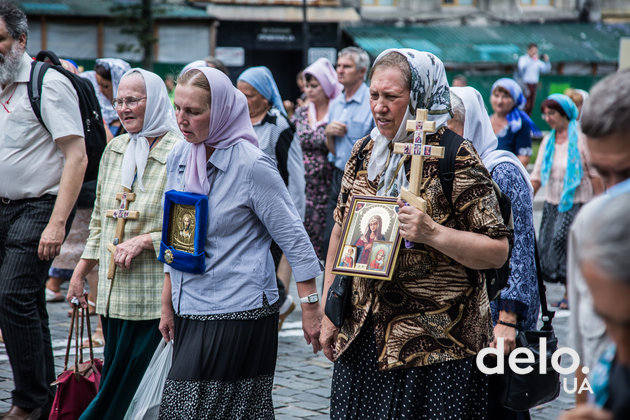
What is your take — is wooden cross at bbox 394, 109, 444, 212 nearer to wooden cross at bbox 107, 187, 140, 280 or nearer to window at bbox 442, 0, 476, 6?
wooden cross at bbox 107, 187, 140, 280

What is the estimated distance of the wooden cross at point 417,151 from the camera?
3.25m

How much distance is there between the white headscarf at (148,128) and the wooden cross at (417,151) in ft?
6.08

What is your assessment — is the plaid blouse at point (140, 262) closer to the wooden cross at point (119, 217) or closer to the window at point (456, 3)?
the wooden cross at point (119, 217)

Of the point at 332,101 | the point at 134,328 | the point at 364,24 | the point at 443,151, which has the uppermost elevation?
the point at 364,24

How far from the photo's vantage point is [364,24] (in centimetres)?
3053

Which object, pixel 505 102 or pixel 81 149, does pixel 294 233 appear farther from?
pixel 505 102

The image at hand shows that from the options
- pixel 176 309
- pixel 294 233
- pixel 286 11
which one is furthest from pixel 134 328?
pixel 286 11

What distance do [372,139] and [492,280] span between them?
0.73 meters

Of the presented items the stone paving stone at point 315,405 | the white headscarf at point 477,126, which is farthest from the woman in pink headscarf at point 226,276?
the stone paving stone at point 315,405

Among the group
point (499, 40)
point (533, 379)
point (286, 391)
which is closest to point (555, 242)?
point (286, 391)

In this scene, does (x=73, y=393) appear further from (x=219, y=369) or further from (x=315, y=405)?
(x=315, y=405)

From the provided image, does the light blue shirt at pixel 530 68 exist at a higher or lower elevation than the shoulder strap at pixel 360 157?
higher

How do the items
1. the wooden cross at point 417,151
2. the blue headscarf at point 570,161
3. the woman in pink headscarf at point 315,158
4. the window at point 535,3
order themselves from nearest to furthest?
1. the wooden cross at point 417,151
2. the woman in pink headscarf at point 315,158
3. the blue headscarf at point 570,161
4. the window at point 535,3

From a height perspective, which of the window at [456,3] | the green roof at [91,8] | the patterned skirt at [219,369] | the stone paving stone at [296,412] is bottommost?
the stone paving stone at [296,412]
